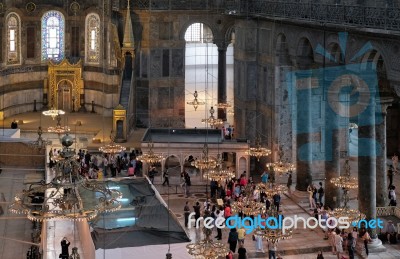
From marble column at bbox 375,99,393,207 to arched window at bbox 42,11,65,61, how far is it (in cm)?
1854

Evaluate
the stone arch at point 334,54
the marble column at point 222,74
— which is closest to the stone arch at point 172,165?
the marble column at point 222,74

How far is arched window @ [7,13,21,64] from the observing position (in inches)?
1321

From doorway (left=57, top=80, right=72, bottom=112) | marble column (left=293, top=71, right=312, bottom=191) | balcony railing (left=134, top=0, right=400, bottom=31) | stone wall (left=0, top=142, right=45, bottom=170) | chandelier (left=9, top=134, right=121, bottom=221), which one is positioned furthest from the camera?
doorway (left=57, top=80, right=72, bottom=112)

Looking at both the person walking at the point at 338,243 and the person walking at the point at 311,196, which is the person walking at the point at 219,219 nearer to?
the person walking at the point at 338,243

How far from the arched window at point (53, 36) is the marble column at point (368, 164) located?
62.1ft

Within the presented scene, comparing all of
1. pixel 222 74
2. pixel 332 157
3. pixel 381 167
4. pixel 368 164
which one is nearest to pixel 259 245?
pixel 368 164

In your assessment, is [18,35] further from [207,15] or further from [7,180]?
[7,180]

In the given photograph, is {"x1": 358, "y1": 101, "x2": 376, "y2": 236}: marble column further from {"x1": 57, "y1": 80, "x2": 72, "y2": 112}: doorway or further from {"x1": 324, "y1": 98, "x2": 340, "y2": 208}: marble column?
{"x1": 57, "y1": 80, "x2": 72, "y2": 112}: doorway

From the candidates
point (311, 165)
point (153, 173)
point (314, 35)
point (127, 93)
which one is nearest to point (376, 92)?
point (314, 35)

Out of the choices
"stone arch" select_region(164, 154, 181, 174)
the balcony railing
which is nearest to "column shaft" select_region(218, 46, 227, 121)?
the balcony railing

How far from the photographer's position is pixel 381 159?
1955 centimetres

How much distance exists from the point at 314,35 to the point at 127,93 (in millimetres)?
11324

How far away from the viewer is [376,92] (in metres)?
18.5

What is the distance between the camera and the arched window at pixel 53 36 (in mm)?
34312
